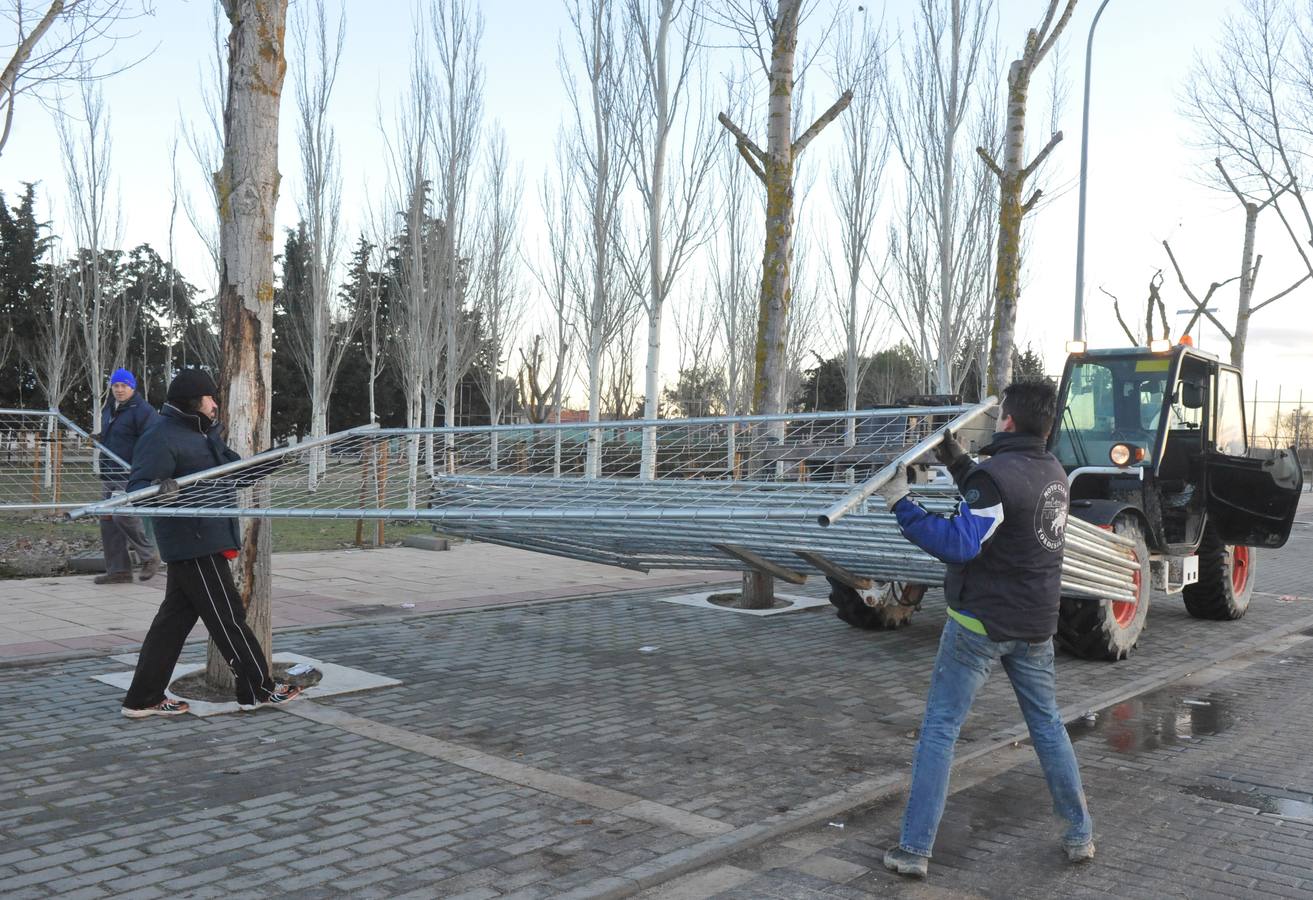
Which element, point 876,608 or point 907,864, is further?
point 876,608

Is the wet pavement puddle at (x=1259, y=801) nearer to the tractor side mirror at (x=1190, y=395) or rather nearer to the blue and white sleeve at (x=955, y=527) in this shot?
the blue and white sleeve at (x=955, y=527)

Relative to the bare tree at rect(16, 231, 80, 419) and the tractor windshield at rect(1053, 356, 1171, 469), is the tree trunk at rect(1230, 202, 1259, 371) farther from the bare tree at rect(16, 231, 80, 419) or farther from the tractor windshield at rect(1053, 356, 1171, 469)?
the bare tree at rect(16, 231, 80, 419)

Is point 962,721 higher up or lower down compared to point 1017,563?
lower down

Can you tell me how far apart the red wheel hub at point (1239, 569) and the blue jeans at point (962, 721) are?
7538 mm

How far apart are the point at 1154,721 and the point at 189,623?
228 inches

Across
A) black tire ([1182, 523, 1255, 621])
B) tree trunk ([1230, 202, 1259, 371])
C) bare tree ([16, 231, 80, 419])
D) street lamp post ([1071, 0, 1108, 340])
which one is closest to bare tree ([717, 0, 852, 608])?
black tire ([1182, 523, 1255, 621])

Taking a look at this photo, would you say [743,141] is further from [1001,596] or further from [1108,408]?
[1001,596]

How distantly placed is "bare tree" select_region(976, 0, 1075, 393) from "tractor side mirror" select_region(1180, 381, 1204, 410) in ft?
19.7

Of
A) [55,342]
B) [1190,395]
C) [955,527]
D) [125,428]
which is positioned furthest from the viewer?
[55,342]

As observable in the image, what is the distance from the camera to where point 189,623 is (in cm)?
630

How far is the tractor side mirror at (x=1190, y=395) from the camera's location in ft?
31.3

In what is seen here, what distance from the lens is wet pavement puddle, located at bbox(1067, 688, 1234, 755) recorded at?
20.9 ft

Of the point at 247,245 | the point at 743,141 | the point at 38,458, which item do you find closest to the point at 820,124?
the point at 743,141

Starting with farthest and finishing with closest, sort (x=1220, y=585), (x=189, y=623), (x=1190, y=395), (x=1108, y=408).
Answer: (x=1220, y=585) → (x=1108, y=408) → (x=1190, y=395) → (x=189, y=623)
